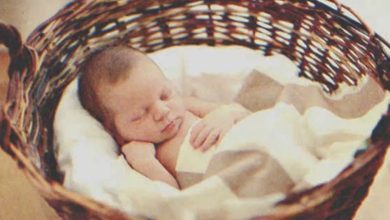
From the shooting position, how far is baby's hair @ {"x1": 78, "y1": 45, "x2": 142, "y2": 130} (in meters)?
0.99

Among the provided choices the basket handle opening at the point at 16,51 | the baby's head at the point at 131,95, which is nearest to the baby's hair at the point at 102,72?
the baby's head at the point at 131,95

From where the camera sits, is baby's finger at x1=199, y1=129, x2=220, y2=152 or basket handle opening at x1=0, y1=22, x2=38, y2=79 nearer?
basket handle opening at x1=0, y1=22, x2=38, y2=79

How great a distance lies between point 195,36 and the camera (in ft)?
3.85

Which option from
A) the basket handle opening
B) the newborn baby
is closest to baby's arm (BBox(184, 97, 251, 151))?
the newborn baby

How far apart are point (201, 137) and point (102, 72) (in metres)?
0.19

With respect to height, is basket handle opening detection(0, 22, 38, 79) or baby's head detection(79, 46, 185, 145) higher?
basket handle opening detection(0, 22, 38, 79)

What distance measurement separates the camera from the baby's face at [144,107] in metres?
0.99

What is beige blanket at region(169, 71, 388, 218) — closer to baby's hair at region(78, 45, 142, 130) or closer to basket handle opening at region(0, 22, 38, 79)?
baby's hair at region(78, 45, 142, 130)

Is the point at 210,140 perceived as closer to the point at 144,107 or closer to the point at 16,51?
the point at 144,107

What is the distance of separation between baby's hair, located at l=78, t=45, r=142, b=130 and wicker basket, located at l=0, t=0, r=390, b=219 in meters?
0.06

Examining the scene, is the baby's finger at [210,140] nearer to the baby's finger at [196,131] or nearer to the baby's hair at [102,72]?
the baby's finger at [196,131]

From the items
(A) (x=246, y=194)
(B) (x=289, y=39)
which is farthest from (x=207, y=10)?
(A) (x=246, y=194)

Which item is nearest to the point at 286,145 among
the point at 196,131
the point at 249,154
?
the point at 249,154

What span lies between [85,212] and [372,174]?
344 millimetres
